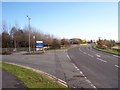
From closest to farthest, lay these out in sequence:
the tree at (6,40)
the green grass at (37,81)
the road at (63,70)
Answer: the green grass at (37,81), the road at (63,70), the tree at (6,40)

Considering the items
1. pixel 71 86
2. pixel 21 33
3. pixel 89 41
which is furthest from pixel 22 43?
pixel 89 41

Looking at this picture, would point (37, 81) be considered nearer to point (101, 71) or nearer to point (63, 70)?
point (63, 70)

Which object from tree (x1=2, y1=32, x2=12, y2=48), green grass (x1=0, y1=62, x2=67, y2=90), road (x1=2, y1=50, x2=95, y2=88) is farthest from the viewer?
tree (x1=2, y1=32, x2=12, y2=48)

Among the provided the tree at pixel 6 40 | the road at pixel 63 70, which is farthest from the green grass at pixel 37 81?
the tree at pixel 6 40

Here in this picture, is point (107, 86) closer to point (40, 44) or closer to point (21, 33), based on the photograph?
point (40, 44)

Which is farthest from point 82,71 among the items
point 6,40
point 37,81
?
point 6,40

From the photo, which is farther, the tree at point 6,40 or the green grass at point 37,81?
the tree at point 6,40

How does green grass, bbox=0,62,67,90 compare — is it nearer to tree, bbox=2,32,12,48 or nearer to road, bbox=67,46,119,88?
road, bbox=67,46,119,88

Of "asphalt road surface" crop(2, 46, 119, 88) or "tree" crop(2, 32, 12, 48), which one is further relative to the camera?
"tree" crop(2, 32, 12, 48)

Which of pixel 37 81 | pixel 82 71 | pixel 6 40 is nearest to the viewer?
pixel 37 81

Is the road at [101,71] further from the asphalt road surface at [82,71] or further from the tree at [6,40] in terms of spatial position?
the tree at [6,40]

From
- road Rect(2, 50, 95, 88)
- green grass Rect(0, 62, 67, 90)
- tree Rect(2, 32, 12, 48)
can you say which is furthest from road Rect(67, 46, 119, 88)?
tree Rect(2, 32, 12, 48)

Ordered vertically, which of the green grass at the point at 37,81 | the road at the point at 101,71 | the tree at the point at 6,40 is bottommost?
the road at the point at 101,71

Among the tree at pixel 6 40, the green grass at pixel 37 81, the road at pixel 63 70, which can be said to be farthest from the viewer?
the tree at pixel 6 40
